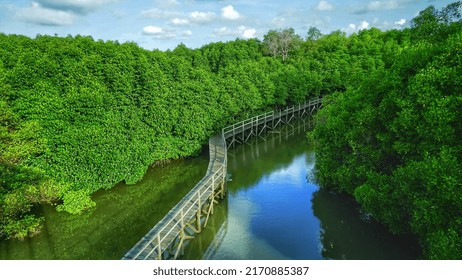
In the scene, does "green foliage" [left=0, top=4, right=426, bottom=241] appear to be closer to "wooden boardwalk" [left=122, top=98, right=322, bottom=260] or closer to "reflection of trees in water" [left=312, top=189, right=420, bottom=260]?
"reflection of trees in water" [left=312, top=189, right=420, bottom=260]

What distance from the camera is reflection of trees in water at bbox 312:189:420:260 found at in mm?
13711

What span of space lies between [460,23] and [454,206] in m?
7.80

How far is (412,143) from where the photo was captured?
11594 mm

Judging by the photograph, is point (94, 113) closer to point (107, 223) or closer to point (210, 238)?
point (107, 223)

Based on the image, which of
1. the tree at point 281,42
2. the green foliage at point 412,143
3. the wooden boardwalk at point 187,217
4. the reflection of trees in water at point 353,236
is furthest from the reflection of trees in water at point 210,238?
the tree at point 281,42

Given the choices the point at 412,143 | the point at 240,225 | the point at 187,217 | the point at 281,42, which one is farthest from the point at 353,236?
the point at 281,42

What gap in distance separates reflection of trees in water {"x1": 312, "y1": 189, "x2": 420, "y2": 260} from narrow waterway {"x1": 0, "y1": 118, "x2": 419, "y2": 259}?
0.04m

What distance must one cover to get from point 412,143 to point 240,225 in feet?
28.0

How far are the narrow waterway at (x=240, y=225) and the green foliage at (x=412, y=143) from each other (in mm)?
2213

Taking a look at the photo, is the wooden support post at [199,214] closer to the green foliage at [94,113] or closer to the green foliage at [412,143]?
the green foliage at [94,113]

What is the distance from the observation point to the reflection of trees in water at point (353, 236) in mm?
13711

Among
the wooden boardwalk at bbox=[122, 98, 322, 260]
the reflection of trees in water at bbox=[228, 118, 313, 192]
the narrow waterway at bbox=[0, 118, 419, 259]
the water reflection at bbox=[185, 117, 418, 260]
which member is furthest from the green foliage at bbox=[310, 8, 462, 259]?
the reflection of trees in water at bbox=[228, 118, 313, 192]

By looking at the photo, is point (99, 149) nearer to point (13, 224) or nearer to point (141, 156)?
point (141, 156)

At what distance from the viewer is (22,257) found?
13.5 metres
